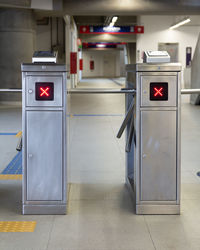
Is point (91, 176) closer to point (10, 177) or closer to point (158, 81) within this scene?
point (10, 177)

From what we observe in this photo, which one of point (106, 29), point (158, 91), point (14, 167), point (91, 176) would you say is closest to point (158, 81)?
point (158, 91)

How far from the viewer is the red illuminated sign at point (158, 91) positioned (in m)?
2.93

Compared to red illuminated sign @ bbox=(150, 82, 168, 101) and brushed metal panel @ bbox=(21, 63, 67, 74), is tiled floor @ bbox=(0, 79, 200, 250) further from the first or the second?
brushed metal panel @ bbox=(21, 63, 67, 74)

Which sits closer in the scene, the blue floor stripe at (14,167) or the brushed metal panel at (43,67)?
the brushed metal panel at (43,67)

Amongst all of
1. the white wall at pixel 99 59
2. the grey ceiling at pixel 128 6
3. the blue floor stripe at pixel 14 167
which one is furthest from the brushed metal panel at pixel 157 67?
the white wall at pixel 99 59

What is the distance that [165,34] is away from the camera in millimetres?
22250

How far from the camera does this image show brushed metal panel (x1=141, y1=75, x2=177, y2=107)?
292 centimetres

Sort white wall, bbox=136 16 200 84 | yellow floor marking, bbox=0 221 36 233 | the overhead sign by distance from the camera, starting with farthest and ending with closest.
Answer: the overhead sign → white wall, bbox=136 16 200 84 → yellow floor marking, bbox=0 221 36 233

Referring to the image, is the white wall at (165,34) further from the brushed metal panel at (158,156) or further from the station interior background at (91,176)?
the brushed metal panel at (158,156)

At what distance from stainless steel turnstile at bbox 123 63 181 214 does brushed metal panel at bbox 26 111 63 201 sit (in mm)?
578

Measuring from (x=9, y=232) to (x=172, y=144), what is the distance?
1.30 meters

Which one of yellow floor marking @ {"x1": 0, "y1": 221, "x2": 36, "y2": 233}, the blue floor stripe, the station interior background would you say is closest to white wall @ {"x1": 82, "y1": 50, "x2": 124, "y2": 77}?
the station interior background

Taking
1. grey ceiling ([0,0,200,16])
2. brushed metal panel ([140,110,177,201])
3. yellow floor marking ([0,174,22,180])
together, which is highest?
grey ceiling ([0,0,200,16])

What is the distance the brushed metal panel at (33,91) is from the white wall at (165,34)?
65.0 ft
